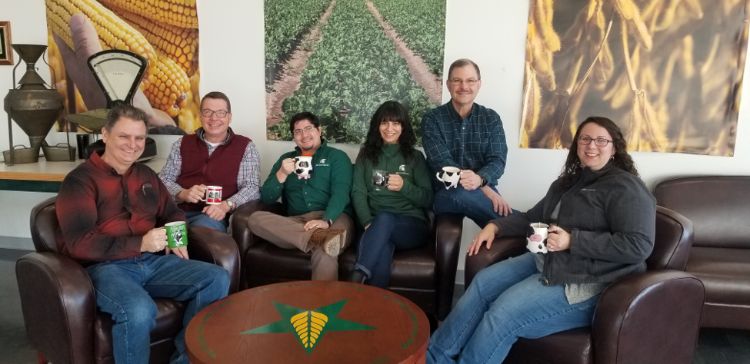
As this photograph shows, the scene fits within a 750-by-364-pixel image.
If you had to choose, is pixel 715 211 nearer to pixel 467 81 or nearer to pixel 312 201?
pixel 467 81

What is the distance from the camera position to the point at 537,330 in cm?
188

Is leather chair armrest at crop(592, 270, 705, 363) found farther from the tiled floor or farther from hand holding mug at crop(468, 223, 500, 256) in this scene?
the tiled floor

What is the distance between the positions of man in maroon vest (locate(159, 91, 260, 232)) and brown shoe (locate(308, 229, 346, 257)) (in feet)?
1.87

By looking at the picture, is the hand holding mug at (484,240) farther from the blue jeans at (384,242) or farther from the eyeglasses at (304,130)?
the eyeglasses at (304,130)

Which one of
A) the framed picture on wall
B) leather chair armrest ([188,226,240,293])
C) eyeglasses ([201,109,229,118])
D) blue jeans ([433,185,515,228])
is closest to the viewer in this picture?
leather chair armrest ([188,226,240,293])

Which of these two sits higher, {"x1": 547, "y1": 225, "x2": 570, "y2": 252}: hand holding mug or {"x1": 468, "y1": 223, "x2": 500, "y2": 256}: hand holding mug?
{"x1": 547, "y1": 225, "x2": 570, "y2": 252}: hand holding mug

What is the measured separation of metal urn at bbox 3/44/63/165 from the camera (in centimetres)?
329

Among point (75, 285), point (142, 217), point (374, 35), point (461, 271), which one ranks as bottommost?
point (461, 271)

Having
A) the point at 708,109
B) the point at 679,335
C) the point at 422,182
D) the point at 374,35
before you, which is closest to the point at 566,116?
the point at 708,109

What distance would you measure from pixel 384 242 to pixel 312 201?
21.8 inches

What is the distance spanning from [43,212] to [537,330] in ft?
6.26

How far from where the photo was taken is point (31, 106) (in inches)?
130

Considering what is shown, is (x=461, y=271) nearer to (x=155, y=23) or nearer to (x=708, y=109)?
(x=708, y=109)

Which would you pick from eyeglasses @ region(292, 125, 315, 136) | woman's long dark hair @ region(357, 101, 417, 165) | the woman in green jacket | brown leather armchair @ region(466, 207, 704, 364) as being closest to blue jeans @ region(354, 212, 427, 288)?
the woman in green jacket
